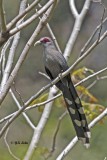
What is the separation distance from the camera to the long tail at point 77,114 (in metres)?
3.47

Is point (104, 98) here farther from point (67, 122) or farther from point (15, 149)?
point (15, 149)

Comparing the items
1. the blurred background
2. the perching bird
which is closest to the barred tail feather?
the perching bird

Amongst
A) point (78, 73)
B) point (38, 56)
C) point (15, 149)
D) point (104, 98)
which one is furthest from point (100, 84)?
point (78, 73)

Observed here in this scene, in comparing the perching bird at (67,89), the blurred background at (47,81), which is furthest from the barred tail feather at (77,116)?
the blurred background at (47,81)

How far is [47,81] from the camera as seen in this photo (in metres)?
8.75

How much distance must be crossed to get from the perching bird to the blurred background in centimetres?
292

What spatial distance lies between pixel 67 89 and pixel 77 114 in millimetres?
207

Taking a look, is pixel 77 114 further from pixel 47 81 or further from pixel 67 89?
pixel 47 81

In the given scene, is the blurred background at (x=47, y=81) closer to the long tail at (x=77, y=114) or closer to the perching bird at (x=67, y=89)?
the perching bird at (x=67, y=89)

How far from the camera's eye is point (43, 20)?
278 cm

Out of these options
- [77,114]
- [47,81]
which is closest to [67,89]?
[77,114]

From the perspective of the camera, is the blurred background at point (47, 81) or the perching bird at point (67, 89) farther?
the blurred background at point (47, 81)

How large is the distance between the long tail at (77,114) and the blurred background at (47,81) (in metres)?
3.16

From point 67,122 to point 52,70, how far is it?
16.2 feet
